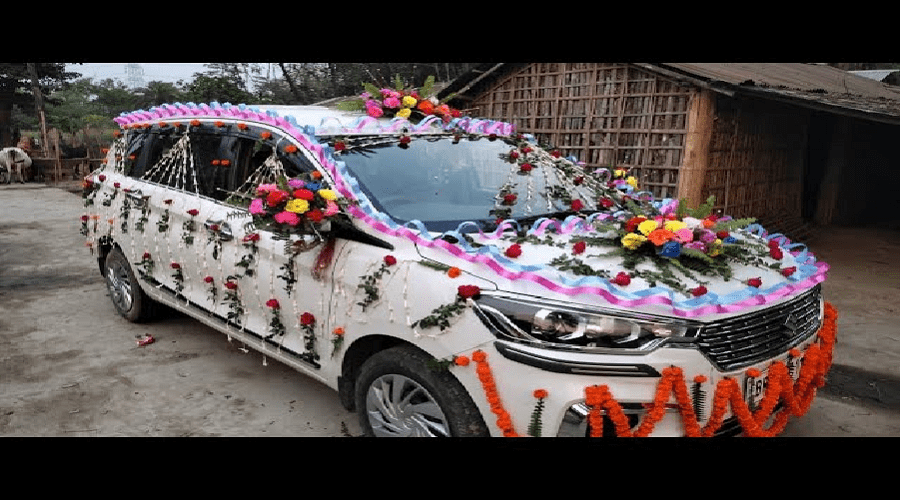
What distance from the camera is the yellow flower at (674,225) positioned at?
2.80 m

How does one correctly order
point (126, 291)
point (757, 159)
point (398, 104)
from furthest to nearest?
point (757, 159) → point (126, 291) → point (398, 104)

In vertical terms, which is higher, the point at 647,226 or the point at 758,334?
the point at 647,226

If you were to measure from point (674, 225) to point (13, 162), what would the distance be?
836 inches

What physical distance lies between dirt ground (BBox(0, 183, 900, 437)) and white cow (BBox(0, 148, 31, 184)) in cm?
1449

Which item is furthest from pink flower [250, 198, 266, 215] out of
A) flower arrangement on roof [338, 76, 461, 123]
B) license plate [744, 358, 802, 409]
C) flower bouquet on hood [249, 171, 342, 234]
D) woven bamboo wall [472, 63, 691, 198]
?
woven bamboo wall [472, 63, 691, 198]

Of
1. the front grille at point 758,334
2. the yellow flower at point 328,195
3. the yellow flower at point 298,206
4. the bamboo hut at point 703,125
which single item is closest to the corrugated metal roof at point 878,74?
the bamboo hut at point 703,125

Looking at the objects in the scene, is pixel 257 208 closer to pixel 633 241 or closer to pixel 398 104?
pixel 398 104

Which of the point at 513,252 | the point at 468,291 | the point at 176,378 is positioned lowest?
the point at 176,378

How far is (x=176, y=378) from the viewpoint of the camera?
426cm

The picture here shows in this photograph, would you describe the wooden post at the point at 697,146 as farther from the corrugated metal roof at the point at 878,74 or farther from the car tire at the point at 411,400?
the corrugated metal roof at the point at 878,74

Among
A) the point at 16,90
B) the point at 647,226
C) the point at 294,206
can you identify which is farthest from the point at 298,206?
the point at 16,90

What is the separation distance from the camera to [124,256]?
527cm

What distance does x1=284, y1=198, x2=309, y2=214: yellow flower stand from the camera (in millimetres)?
2996
